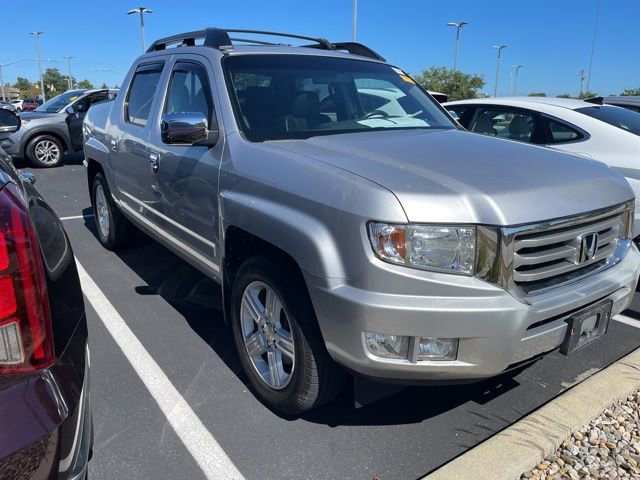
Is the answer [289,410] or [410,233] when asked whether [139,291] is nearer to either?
[289,410]

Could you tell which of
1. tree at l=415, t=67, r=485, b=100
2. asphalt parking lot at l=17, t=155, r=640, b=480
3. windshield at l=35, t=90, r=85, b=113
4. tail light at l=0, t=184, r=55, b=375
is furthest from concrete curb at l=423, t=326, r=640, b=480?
tree at l=415, t=67, r=485, b=100

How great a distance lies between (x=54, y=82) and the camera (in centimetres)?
9294

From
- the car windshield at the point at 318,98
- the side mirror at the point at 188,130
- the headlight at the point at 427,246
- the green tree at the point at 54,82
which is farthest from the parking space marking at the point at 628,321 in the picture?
the green tree at the point at 54,82

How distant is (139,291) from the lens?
461 cm

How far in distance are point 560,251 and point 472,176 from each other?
0.53m

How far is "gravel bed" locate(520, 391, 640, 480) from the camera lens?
242 cm

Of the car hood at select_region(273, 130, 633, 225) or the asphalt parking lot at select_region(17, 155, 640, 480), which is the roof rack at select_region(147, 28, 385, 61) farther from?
the asphalt parking lot at select_region(17, 155, 640, 480)

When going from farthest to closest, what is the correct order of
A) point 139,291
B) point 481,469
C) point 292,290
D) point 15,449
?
point 139,291 < point 292,290 < point 481,469 < point 15,449

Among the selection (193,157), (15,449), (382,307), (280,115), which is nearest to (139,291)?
(193,157)

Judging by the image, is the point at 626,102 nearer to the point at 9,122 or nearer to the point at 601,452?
the point at 601,452

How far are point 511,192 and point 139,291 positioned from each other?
3406mm

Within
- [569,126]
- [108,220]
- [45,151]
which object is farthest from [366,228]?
[45,151]

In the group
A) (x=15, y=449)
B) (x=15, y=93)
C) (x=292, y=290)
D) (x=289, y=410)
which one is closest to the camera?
(x=15, y=449)

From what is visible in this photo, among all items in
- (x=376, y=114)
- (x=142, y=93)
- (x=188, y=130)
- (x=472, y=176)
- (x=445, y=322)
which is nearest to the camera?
(x=445, y=322)
